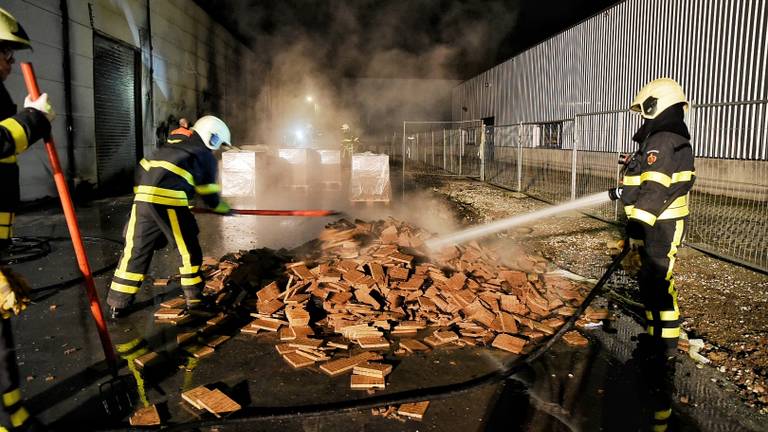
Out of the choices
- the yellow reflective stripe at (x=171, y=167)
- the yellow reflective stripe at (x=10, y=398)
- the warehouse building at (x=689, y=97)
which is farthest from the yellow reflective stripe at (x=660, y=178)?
the yellow reflective stripe at (x=10, y=398)

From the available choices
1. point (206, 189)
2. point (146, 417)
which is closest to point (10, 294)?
point (146, 417)

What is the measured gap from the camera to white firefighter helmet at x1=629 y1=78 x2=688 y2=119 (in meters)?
3.55

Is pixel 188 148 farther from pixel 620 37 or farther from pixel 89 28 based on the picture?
pixel 620 37

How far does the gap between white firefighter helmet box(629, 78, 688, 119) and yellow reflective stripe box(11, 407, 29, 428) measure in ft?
14.2

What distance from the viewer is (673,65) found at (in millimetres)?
13594

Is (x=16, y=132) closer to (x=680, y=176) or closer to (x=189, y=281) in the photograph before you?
(x=189, y=281)

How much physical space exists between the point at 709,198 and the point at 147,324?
1218 cm

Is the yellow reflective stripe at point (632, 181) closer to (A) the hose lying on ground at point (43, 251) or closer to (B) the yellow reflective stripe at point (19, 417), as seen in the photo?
(B) the yellow reflective stripe at point (19, 417)

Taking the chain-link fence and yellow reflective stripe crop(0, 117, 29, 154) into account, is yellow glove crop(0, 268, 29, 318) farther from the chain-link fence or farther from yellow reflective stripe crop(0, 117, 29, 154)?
the chain-link fence

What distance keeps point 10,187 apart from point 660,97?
4.20 metres

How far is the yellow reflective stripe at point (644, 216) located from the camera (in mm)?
3432

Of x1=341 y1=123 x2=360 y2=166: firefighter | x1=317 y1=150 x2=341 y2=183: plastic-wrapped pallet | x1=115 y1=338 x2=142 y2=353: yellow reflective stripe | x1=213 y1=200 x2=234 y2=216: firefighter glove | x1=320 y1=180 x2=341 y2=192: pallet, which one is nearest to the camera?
x1=115 y1=338 x2=142 y2=353: yellow reflective stripe

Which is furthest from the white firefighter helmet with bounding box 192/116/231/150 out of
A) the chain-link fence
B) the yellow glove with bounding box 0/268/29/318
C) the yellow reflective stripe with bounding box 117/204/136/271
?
the chain-link fence

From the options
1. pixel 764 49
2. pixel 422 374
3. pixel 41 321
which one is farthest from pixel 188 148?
pixel 764 49
